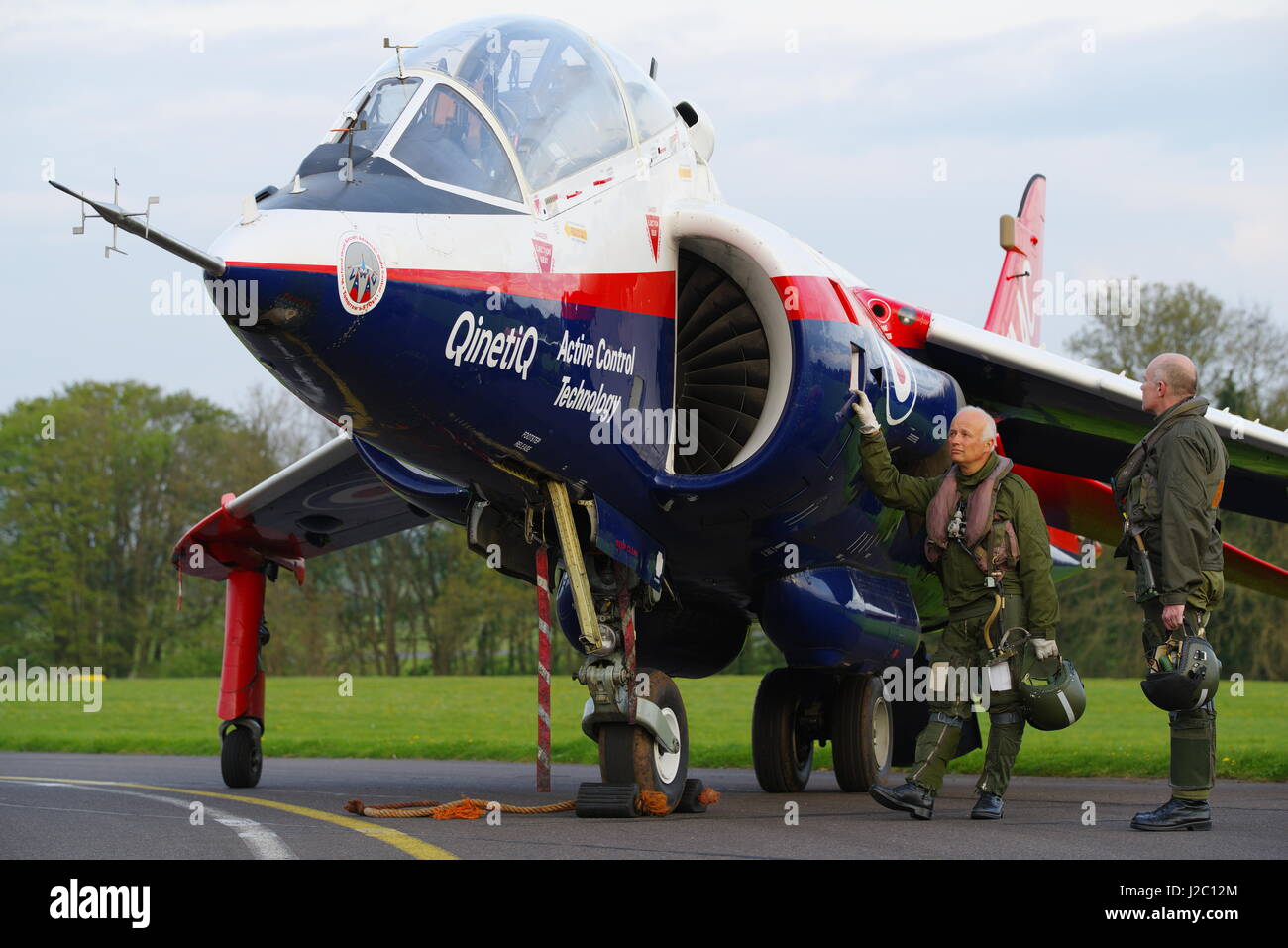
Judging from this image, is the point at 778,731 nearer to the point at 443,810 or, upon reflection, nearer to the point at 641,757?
the point at 641,757

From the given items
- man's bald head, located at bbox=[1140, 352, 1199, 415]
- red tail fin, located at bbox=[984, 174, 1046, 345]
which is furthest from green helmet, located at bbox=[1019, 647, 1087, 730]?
red tail fin, located at bbox=[984, 174, 1046, 345]

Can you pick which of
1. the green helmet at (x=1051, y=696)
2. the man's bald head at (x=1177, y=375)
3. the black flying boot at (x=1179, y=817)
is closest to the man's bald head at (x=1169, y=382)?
the man's bald head at (x=1177, y=375)

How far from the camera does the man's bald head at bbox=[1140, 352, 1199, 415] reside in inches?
282

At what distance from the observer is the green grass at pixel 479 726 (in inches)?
612

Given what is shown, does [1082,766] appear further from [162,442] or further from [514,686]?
[162,442]

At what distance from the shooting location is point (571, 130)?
23.8 ft

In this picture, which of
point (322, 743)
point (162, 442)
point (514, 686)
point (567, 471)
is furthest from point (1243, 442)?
point (162, 442)

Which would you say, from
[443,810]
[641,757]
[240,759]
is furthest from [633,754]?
[240,759]

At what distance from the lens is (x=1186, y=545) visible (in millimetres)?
6773

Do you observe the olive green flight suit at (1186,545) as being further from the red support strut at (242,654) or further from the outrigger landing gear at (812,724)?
the red support strut at (242,654)

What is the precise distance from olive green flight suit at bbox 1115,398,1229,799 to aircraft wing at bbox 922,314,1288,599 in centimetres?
273

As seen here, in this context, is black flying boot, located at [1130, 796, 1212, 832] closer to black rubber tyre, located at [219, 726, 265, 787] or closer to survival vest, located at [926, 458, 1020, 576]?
survival vest, located at [926, 458, 1020, 576]

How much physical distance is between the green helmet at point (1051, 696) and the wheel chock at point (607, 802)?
212cm
